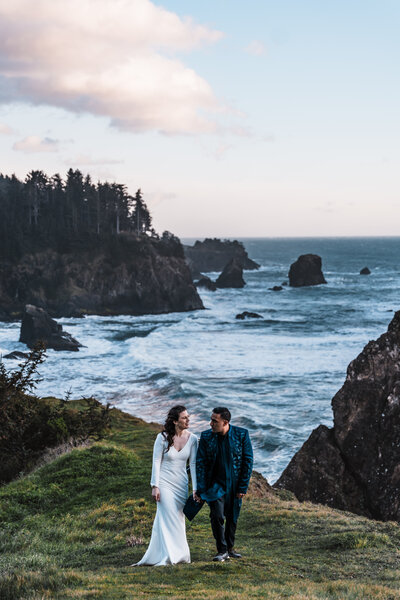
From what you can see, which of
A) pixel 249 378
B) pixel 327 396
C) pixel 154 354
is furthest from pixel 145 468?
pixel 154 354

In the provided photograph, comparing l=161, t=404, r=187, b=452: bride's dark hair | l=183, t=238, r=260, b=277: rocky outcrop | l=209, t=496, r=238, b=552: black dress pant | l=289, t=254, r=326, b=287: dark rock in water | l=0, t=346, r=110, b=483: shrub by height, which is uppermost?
l=183, t=238, r=260, b=277: rocky outcrop

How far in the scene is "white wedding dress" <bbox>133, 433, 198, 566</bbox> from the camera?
299 inches

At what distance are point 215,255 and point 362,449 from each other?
13601 centimetres

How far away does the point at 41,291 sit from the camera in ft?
240

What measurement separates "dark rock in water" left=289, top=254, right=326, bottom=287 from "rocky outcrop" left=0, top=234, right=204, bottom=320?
31.7 m

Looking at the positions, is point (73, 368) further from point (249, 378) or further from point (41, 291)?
point (41, 291)

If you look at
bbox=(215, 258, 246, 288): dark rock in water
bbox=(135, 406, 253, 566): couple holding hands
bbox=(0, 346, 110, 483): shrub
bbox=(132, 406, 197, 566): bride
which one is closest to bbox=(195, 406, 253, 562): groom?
bbox=(135, 406, 253, 566): couple holding hands

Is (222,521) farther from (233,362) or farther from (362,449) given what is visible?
(233,362)

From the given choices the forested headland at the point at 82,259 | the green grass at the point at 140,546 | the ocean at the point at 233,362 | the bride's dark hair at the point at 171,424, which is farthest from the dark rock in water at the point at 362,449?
the forested headland at the point at 82,259

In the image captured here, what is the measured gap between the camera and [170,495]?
760cm

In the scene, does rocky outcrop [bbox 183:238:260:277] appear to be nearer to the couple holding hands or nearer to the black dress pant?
the black dress pant

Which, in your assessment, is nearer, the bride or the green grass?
the green grass

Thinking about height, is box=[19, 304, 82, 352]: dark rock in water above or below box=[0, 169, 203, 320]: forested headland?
below

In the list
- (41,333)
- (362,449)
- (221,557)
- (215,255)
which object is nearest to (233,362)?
(41,333)
